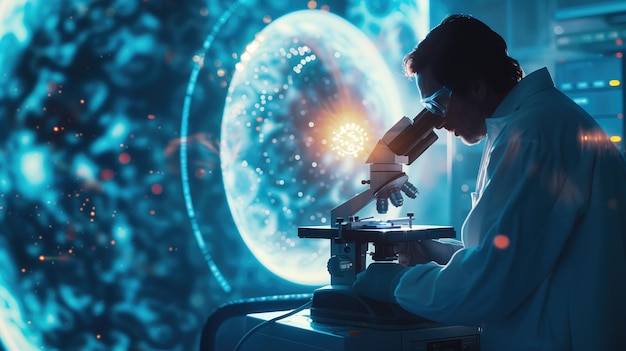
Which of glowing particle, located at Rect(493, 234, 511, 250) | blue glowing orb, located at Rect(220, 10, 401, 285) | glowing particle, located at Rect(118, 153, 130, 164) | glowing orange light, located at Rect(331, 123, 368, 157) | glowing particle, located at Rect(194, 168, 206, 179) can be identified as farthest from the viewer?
glowing orange light, located at Rect(331, 123, 368, 157)

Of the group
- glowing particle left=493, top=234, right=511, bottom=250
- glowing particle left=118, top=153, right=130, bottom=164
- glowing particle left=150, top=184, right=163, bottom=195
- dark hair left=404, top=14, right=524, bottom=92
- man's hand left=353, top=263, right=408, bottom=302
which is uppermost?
dark hair left=404, top=14, right=524, bottom=92

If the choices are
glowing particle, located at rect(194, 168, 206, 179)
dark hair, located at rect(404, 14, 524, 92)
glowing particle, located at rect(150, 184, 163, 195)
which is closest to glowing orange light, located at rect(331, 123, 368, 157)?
glowing particle, located at rect(194, 168, 206, 179)

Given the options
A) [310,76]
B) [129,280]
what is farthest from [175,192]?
[310,76]

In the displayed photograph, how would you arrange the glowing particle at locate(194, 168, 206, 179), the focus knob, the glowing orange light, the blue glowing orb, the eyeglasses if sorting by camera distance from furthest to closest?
the glowing orange light
the blue glowing orb
the glowing particle at locate(194, 168, 206, 179)
the focus knob
the eyeglasses

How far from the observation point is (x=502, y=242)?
4.59 ft

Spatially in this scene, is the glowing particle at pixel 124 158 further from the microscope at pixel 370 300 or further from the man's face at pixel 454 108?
the man's face at pixel 454 108

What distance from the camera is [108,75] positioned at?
1.93m

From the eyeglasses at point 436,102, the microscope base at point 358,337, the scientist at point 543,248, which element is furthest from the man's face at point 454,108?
the microscope base at point 358,337

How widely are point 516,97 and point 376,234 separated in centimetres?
49

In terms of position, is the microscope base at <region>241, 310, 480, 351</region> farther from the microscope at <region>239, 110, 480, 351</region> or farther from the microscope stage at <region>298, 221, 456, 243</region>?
the microscope stage at <region>298, 221, 456, 243</region>

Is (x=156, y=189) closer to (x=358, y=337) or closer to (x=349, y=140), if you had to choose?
(x=358, y=337)

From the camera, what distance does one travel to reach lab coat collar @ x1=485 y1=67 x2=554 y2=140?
162cm

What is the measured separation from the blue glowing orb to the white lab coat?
35.3 inches

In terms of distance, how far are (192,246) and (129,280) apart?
0.78 feet
